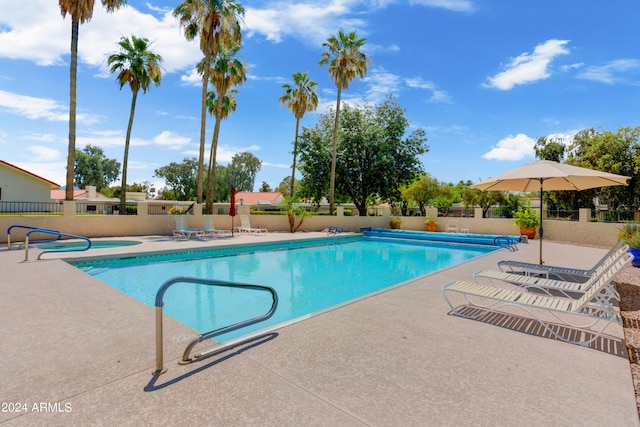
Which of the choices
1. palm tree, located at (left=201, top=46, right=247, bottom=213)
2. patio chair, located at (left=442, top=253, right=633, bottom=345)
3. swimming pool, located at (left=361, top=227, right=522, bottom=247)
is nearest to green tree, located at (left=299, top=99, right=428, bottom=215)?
swimming pool, located at (left=361, top=227, right=522, bottom=247)

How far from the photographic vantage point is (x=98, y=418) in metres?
2.21

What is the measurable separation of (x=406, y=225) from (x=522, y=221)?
7473mm

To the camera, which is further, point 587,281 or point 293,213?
point 293,213

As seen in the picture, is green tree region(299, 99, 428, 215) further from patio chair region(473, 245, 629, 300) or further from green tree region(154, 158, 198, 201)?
green tree region(154, 158, 198, 201)

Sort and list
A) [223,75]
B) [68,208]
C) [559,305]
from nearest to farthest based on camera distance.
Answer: [559,305], [68,208], [223,75]

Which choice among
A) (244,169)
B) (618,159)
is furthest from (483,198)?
(244,169)

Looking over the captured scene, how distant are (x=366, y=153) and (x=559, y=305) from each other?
25136 millimetres

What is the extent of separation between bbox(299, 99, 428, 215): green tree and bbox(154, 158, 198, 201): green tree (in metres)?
33.0

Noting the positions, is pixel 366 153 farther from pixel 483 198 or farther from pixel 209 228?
pixel 483 198

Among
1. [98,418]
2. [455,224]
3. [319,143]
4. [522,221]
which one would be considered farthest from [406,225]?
[98,418]

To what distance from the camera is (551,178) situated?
7789 millimetres

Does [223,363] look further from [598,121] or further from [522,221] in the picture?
[598,121]

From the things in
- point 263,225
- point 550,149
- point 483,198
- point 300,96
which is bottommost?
point 263,225

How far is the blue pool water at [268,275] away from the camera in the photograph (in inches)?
254
